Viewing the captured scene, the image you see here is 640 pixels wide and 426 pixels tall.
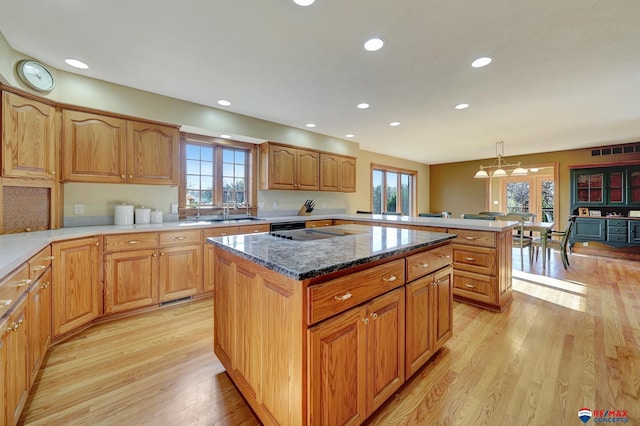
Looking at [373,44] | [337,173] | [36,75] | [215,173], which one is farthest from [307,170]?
[36,75]

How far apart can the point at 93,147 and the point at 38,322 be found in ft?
5.74

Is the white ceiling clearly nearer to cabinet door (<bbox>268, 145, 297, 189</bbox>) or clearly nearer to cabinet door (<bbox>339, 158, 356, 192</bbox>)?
cabinet door (<bbox>268, 145, 297, 189</bbox>)

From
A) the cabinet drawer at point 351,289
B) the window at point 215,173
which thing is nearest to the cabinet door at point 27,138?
the window at point 215,173

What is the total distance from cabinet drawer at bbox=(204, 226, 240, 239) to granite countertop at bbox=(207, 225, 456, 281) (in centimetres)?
138

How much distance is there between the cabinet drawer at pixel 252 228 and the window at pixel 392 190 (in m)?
3.68

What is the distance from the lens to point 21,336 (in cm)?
137

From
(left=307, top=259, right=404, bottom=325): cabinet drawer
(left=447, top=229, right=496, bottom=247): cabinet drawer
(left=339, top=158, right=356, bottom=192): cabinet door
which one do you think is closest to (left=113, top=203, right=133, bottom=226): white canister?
(left=307, top=259, right=404, bottom=325): cabinet drawer

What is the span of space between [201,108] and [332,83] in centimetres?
182

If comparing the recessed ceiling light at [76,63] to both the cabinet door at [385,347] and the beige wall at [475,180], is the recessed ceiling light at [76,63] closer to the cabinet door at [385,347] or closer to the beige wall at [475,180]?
the cabinet door at [385,347]

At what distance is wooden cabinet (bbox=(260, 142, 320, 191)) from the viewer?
4.14 metres

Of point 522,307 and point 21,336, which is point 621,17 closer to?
point 522,307

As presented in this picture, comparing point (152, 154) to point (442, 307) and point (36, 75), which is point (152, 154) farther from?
point (442, 307)

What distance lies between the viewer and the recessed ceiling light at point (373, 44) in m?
2.07

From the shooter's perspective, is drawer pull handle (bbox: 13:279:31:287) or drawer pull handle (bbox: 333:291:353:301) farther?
drawer pull handle (bbox: 13:279:31:287)
